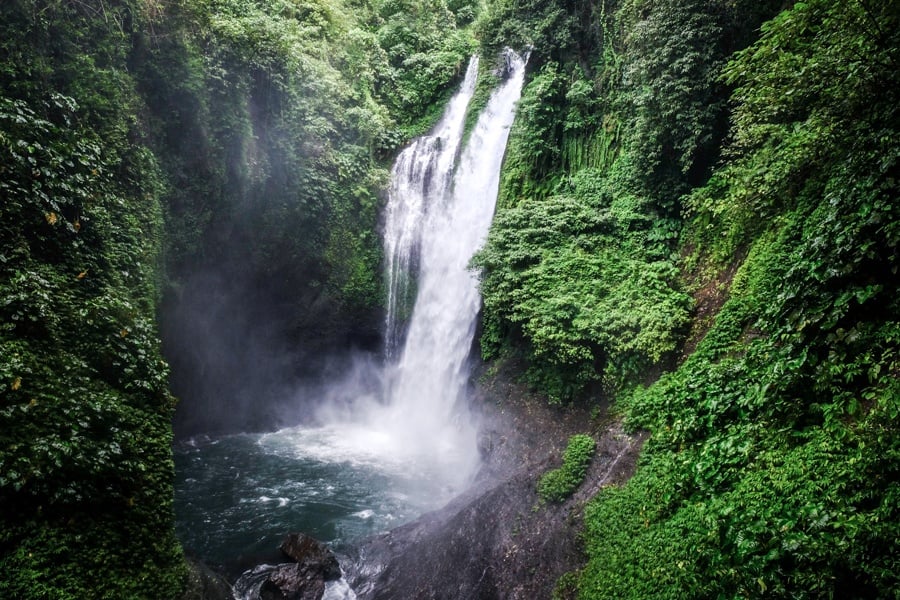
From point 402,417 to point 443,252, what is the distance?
5.82m

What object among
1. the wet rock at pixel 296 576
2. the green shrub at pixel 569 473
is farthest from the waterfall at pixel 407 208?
the green shrub at pixel 569 473

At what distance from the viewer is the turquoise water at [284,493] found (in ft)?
32.3

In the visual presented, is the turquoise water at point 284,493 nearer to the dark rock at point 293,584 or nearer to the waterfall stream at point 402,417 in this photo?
the waterfall stream at point 402,417

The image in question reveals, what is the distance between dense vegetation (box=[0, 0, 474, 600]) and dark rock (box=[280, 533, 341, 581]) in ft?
8.88

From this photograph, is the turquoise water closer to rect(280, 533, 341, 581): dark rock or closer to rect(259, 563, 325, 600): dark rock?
rect(280, 533, 341, 581): dark rock

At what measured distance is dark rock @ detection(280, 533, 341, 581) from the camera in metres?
8.07

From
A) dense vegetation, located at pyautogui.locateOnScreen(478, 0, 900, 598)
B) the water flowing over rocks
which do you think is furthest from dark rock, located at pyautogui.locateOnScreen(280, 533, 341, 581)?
dense vegetation, located at pyautogui.locateOnScreen(478, 0, 900, 598)

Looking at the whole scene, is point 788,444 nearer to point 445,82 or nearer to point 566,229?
point 566,229

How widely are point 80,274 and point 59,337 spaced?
1.05 m

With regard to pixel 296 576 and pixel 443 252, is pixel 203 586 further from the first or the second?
pixel 443 252

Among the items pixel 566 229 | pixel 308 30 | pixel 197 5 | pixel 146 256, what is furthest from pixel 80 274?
pixel 308 30

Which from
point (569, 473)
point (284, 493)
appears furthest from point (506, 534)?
point (284, 493)

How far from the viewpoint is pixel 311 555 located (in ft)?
27.7

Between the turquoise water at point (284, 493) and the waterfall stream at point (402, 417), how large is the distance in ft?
0.14
